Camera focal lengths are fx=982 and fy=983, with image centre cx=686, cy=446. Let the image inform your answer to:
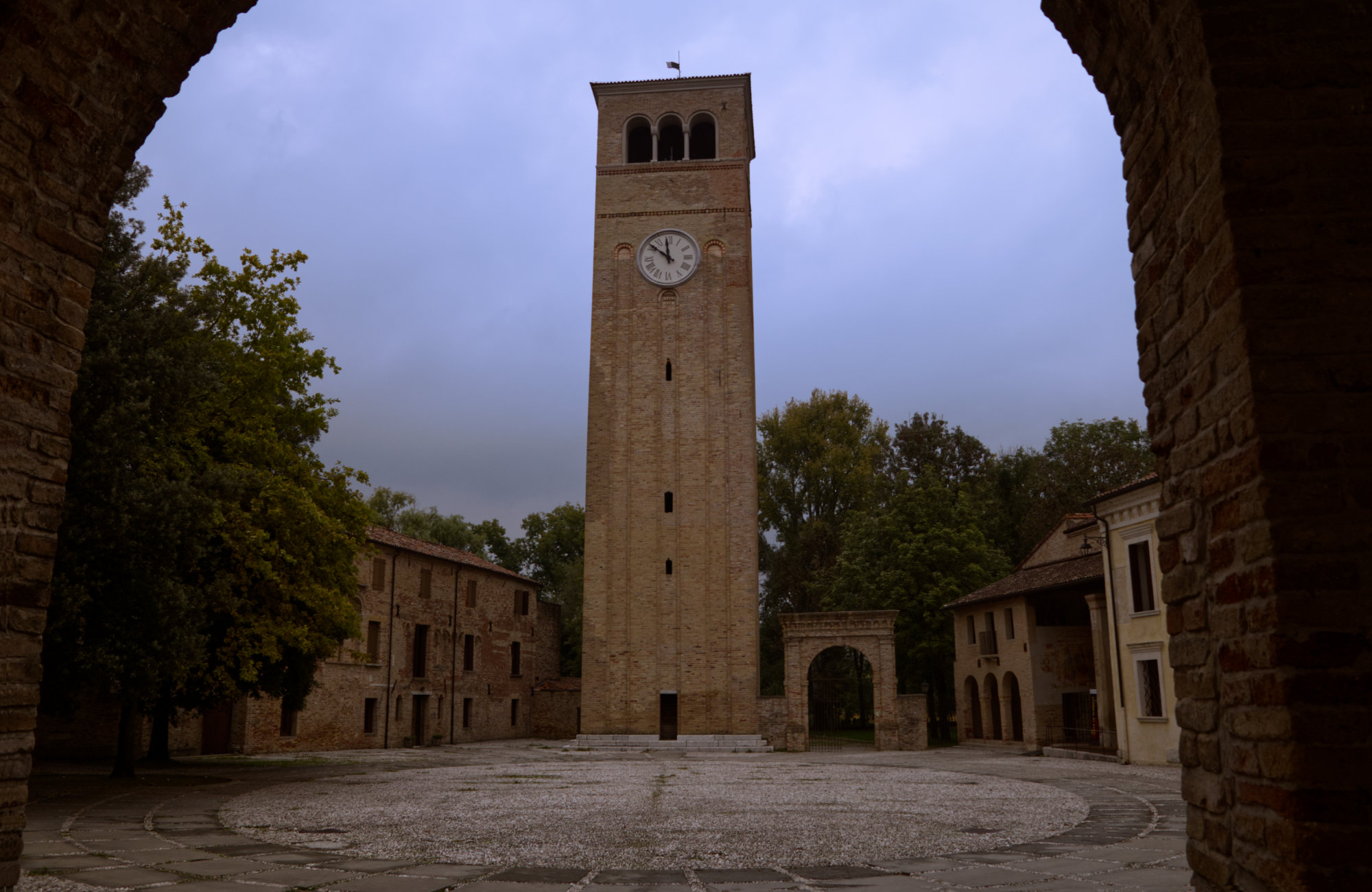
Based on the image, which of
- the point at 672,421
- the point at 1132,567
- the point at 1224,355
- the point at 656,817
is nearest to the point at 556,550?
the point at 672,421

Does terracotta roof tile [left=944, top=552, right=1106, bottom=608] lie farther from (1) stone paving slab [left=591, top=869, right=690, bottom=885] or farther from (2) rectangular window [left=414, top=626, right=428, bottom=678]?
(2) rectangular window [left=414, top=626, right=428, bottom=678]

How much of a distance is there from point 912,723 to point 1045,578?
5.66 metres

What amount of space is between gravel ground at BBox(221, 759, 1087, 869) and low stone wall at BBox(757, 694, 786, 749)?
11104 millimetres

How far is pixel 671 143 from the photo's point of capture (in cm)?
3638

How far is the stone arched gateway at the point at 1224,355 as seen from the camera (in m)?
3.03

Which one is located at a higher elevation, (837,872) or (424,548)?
(424,548)

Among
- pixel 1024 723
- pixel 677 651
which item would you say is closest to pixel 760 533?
pixel 677 651

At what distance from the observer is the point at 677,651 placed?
31.6 meters

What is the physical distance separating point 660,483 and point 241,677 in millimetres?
17413

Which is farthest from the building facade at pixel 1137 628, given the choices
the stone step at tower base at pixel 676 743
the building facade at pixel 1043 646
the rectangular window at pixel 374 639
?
the rectangular window at pixel 374 639

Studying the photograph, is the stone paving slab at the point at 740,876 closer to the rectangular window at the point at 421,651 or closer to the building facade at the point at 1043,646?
the building facade at the point at 1043,646

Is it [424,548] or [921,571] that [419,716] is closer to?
[424,548]

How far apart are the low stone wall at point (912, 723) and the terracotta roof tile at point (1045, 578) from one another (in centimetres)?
387

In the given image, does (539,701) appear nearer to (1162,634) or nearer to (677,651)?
(677,651)
